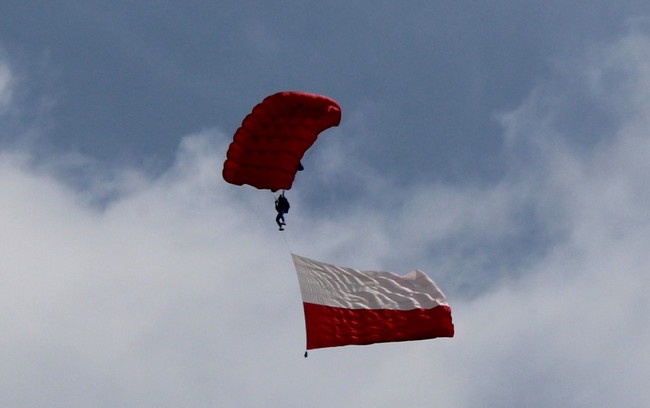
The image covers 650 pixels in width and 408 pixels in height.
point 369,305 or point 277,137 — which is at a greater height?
point 277,137

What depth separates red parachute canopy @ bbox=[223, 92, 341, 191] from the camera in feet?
118

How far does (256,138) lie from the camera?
1433 inches

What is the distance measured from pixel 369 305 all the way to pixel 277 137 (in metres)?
4.99

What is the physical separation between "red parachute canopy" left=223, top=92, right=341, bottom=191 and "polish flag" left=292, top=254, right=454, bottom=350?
237 cm

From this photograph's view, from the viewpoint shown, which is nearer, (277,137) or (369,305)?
(277,137)

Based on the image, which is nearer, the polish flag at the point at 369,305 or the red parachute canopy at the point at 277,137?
the red parachute canopy at the point at 277,137

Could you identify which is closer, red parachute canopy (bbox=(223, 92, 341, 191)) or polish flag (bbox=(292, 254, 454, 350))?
red parachute canopy (bbox=(223, 92, 341, 191))

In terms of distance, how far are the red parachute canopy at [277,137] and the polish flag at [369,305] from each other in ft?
7.76

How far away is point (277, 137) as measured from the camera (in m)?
36.9

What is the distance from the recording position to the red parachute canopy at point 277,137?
3584 cm

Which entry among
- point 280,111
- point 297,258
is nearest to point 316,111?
point 280,111

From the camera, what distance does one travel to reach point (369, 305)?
126 feet

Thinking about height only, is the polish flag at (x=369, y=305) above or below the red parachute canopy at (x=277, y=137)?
below

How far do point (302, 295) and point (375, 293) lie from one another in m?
1.88
